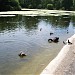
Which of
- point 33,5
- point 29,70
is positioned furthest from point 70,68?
point 33,5

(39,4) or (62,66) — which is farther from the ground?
(62,66)

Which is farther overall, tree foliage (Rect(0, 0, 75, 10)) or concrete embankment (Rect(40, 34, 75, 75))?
tree foliage (Rect(0, 0, 75, 10))

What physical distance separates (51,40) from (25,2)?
115025mm

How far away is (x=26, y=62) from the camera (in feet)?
85.0

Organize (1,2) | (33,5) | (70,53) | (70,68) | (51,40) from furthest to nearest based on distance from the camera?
(33,5) → (1,2) → (51,40) → (70,53) → (70,68)

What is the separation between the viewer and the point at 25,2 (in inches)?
5920

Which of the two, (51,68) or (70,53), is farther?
(70,53)

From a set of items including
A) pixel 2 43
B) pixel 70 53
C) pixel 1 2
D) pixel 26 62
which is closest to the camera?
pixel 26 62

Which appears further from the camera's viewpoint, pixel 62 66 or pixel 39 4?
pixel 39 4

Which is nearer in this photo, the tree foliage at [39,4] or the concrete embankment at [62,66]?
the concrete embankment at [62,66]

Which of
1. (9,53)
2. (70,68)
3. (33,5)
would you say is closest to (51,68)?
(70,68)

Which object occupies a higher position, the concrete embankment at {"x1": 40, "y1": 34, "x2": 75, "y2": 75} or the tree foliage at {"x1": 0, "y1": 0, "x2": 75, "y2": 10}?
the concrete embankment at {"x1": 40, "y1": 34, "x2": 75, "y2": 75}

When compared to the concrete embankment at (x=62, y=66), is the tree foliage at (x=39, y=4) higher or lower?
lower

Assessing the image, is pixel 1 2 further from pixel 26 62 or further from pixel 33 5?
pixel 26 62
